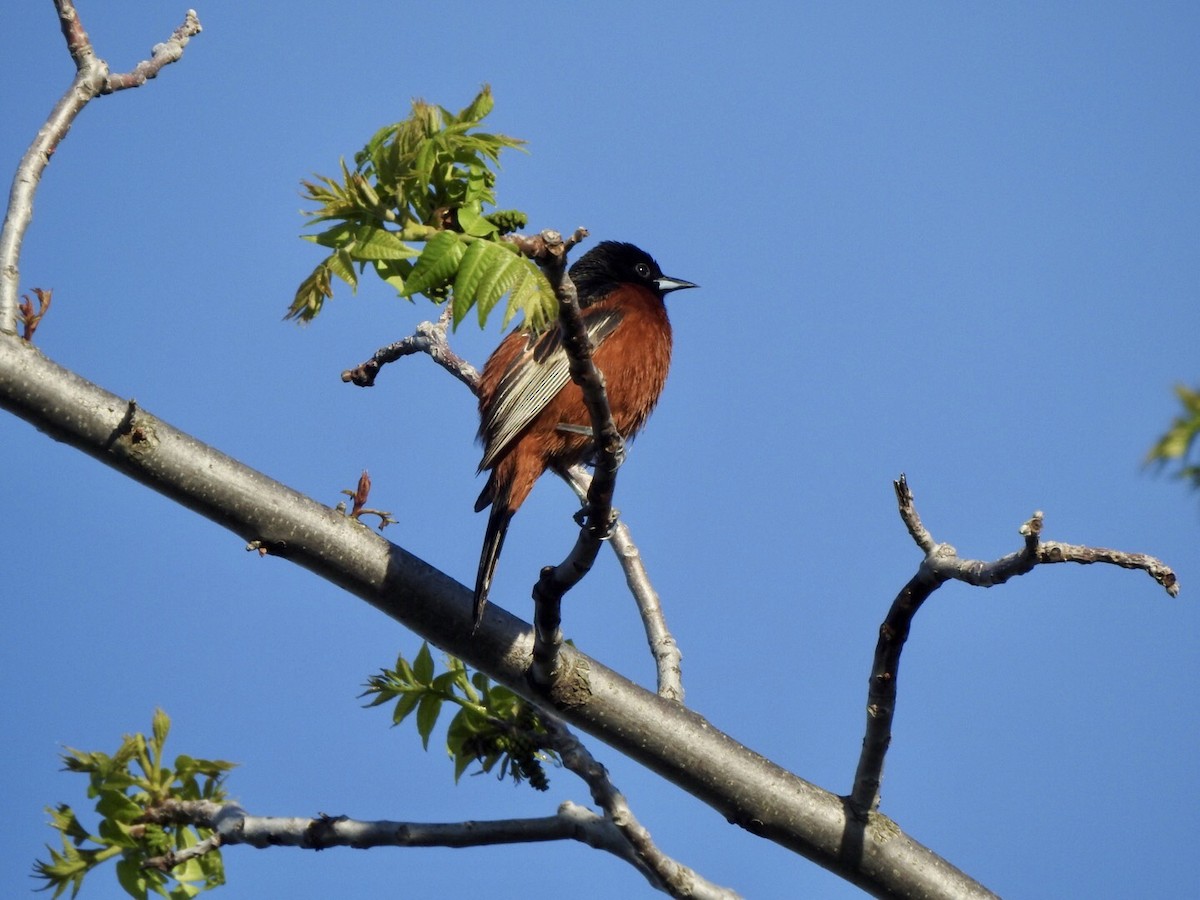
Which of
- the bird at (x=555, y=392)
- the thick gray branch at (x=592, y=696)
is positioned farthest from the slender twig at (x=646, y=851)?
the bird at (x=555, y=392)

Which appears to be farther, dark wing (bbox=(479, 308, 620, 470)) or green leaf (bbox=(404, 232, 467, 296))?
dark wing (bbox=(479, 308, 620, 470))

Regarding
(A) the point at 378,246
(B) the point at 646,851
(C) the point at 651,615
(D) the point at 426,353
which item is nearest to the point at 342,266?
(A) the point at 378,246

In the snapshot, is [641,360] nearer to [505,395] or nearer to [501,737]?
[505,395]

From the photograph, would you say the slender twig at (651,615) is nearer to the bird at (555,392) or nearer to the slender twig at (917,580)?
the bird at (555,392)

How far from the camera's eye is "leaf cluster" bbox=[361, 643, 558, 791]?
146 inches

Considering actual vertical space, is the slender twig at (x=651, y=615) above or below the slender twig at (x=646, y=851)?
above

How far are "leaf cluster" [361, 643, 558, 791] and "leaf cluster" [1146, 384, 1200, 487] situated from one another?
8.18 ft

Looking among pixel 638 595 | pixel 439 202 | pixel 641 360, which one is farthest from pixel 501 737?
pixel 641 360

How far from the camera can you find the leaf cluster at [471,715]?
146 inches

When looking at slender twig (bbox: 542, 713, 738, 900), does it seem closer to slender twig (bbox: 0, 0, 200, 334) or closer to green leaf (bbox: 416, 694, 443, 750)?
green leaf (bbox: 416, 694, 443, 750)

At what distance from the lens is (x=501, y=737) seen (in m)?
3.73

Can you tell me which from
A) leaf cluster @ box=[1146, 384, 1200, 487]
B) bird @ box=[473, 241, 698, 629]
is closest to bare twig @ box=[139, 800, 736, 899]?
bird @ box=[473, 241, 698, 629]

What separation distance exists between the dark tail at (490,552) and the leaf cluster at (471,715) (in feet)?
0.79

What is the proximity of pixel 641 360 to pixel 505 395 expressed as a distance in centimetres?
72
